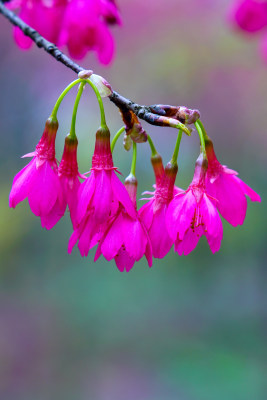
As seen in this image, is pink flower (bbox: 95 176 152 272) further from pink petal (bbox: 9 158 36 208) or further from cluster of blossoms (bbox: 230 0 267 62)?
cluster of blossoms (bbox: 230 0 267 62)

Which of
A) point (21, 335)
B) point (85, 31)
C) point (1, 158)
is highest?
point (1, 158)

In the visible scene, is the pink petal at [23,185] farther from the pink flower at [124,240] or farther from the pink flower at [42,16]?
the pink flower at [42,16]

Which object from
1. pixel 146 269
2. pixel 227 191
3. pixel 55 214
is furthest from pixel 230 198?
pixel 146 269

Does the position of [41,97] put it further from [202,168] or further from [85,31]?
[202,168]

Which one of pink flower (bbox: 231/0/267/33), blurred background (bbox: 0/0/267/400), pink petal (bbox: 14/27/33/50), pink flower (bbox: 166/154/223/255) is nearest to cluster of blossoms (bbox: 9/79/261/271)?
pink flower (bbox: 166/154/223/255)

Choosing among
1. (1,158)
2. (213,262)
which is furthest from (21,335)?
(213,262)

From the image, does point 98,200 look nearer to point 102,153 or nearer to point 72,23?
point 102,153
